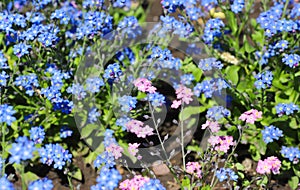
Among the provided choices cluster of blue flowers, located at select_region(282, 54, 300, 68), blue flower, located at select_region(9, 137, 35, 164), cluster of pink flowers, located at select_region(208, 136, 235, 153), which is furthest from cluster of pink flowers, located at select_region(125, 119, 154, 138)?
blue flower, located at select_region(9, 137, 35, 164)

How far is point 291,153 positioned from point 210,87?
835mm

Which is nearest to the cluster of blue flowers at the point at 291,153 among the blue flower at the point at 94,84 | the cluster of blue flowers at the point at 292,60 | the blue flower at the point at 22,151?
the cluster of blue flowers at the point at 292,60

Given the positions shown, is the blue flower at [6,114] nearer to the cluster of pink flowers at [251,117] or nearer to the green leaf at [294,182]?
the cluster of pink flowers at [251,117]

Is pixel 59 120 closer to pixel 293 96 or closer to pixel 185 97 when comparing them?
pixel 185 97

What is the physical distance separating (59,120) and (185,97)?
3.49 feet

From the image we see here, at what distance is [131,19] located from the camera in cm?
499

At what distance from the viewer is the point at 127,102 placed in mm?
4121

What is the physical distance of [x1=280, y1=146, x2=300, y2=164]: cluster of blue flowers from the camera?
4254 millimetres

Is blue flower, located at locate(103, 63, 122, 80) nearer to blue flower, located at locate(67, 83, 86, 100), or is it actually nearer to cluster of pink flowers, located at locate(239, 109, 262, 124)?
Result: blue flower, located at locate(67, 83, 86, 100)

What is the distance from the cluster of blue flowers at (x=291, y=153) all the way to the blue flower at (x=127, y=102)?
1199 millimetres

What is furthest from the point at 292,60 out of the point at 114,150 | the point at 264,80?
the point at 114,150

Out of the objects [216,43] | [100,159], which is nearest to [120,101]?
[100,159]

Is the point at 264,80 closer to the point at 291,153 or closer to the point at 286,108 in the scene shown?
the point at 286,108

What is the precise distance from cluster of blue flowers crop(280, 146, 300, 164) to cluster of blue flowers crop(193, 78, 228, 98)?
683 mm
